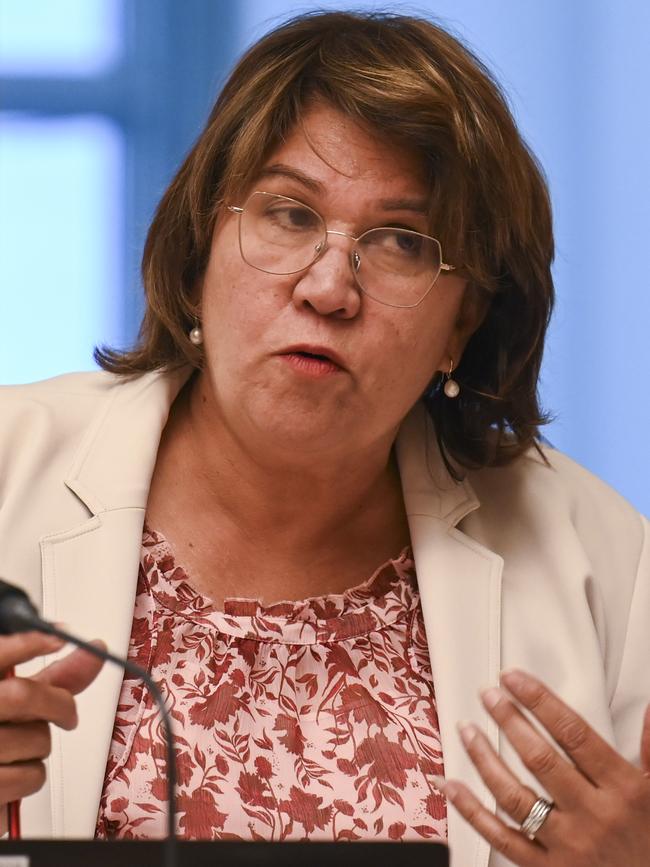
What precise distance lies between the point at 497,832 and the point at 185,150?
1.94 metres

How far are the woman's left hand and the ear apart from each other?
77 centimetres

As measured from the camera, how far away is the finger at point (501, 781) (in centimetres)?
135

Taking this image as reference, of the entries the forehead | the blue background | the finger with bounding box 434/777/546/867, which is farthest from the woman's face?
the blue background

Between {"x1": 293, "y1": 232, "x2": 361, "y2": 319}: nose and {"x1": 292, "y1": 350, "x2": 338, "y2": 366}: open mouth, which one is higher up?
{"x1": 293, "y1": 232, "x2": 361, "y2": 319}: nose

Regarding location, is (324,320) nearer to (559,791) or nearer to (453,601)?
(453,601)

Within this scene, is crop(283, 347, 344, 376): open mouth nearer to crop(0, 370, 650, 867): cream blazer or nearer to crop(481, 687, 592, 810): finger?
crop(0, 370, 650, 867): cream blazer

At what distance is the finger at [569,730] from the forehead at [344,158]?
733 mm

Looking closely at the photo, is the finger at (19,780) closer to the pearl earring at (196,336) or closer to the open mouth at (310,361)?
the open mouth at (310,361)

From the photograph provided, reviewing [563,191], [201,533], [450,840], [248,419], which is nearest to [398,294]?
[248,419]

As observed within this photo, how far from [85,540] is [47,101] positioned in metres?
1.46

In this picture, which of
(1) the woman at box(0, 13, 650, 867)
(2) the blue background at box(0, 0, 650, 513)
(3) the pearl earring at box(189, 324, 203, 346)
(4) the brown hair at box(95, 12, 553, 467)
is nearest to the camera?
(1) the woman at box(0, 13, 650, 867)

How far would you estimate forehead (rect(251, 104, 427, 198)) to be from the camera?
5.91 ft

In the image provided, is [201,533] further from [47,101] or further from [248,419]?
[47,101]

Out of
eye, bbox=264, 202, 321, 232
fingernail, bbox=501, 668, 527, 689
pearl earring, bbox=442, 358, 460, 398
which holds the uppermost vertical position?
eye, bbox=264, 202, 321, 232
